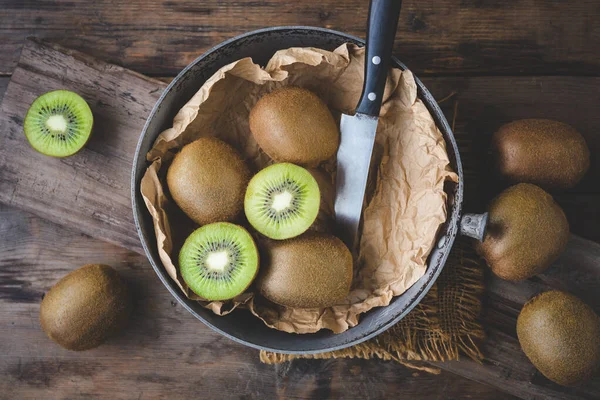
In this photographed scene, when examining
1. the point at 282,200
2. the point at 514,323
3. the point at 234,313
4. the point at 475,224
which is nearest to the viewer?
the point at 475,224

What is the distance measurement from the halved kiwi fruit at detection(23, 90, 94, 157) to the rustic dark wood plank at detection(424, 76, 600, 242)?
0.93 meters

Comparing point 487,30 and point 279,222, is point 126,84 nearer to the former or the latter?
point 279,222

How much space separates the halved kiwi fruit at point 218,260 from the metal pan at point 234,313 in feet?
0.16

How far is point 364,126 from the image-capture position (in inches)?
50.5

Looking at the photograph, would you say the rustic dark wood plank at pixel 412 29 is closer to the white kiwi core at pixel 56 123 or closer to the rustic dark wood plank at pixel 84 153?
the rustic dark wood plank at pixel 84 153

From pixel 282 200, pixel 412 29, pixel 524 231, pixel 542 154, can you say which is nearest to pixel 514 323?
pixel 524 231

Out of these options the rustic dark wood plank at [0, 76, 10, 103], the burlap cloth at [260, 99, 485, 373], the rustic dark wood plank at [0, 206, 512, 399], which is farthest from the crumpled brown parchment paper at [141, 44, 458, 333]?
the rustic dark wood plank at [0, 76, 10, 103]

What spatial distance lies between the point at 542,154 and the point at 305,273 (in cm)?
64

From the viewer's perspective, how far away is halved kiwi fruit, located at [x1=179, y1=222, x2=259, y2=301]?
125 centimetres

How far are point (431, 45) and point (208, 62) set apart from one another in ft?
2.05

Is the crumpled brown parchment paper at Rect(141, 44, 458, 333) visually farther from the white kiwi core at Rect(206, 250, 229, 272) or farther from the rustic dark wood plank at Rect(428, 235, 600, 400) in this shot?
the rustic dark wood plank at Rect(428, 235, 600, 400)

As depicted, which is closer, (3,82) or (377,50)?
(377,50)

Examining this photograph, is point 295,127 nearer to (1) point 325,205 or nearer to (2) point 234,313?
(1) point 325,205

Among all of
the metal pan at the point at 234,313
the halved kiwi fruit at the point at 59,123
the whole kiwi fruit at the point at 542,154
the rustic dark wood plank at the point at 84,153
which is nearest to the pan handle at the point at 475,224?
the metal pan at the point at 234,313
